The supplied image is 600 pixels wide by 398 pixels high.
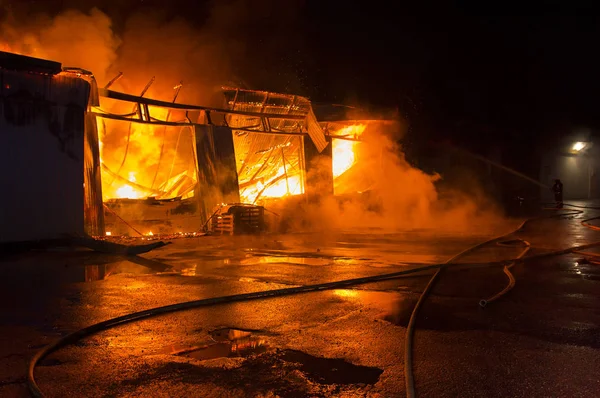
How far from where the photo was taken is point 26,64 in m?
11.1

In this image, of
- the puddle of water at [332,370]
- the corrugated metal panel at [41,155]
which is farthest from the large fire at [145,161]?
the puddle of water at [332,370]

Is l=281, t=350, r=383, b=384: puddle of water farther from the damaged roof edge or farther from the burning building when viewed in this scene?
the damaged roof edge

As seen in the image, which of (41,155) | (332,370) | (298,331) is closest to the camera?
(332,370)

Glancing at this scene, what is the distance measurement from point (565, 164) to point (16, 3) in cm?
3217

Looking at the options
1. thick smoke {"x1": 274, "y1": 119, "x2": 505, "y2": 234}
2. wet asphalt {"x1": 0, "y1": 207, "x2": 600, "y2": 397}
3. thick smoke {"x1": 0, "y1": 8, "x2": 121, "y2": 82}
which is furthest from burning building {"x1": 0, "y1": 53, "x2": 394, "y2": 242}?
wet asphalt {"x1": 0, "y1": 207, "x2": 600, "y2": 397}

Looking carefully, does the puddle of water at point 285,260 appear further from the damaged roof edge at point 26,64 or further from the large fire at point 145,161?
the damaged roof edge at point 26,64

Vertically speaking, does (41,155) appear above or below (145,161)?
below

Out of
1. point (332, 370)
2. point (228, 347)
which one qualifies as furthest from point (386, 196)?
point (332, 370)

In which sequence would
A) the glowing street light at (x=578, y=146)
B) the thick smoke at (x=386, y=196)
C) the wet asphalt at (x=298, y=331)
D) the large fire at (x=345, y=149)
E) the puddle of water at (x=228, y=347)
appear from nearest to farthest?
the wet asphalt at (x=298, y=331), the puddle of water at (x=228, y=347), the thick smoke at (x=386, y=196), the large fire at (x=345, y=149), the glowing street light at (x=578, y=146)

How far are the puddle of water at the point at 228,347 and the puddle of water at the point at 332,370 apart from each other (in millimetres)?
347

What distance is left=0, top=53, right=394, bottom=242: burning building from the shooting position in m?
11.4

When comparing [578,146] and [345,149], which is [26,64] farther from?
[578,146]

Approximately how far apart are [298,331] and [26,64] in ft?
29.8

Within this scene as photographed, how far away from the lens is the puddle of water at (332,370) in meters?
3.93
